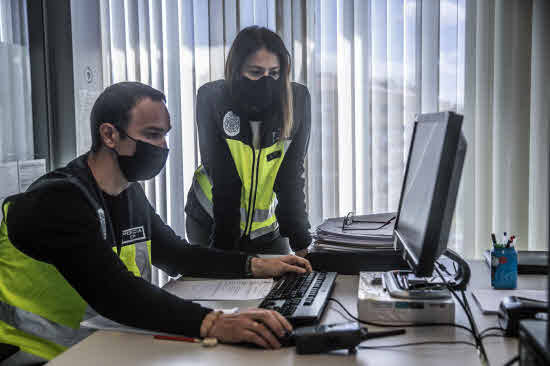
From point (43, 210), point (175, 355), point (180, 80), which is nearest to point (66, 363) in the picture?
point (175, 355)

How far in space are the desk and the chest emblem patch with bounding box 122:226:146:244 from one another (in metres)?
0.43

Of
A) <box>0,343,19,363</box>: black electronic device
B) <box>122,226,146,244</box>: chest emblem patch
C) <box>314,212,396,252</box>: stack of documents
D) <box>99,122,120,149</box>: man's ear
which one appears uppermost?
<box>99,122,120,149</box>: man's ear

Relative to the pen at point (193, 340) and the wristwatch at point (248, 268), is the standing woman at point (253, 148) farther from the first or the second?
the pen at point (193, 340)

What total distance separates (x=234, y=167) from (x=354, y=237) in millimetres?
754

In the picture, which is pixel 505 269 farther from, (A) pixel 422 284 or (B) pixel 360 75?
(B) pixel 360 75

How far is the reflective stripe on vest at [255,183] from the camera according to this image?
2.21 meters

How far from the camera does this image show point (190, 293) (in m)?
1.42

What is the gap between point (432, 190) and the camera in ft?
3.21

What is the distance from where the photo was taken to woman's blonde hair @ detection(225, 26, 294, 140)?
83.4 inches

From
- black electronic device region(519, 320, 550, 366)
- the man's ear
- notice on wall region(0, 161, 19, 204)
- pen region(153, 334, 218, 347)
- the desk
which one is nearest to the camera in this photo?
black electronic device region(519, 320, 550, 366)

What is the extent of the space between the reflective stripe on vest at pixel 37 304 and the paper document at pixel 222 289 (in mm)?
254

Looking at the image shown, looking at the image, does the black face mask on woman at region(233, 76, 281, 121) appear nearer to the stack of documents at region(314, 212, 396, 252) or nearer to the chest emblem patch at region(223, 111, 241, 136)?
the chest emblem patch at region(223, 111, 241, 136)

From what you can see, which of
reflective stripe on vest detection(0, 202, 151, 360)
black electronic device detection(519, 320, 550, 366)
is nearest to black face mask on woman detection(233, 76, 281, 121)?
reflective stripe on vest detection(0, 202, 151, 360)

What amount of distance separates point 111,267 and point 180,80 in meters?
1.91
